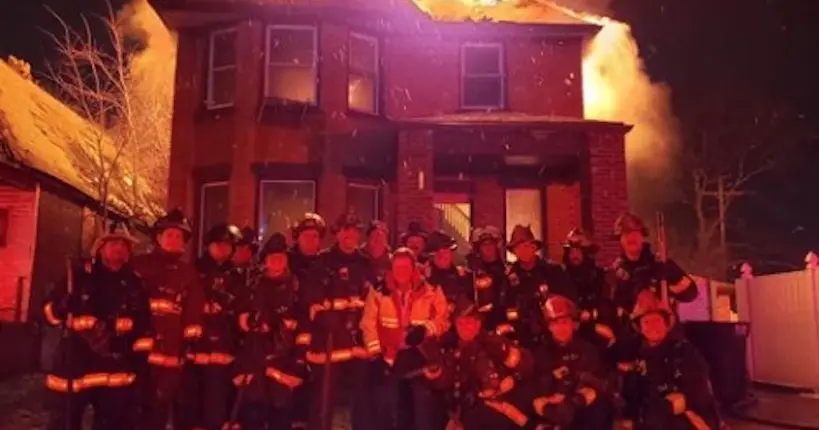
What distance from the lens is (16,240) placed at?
57.2ft

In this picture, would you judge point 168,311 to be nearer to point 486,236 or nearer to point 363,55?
point 486,236

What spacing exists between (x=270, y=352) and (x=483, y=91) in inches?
399

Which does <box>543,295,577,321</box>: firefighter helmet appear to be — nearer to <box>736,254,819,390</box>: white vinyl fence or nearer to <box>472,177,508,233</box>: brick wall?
<box>736,254,819,390</box>: white vinyl fence

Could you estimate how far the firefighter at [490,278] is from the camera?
7652 millimetres

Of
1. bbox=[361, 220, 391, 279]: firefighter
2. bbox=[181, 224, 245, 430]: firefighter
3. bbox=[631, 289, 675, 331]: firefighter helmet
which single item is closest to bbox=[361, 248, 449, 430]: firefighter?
bbox=[361, 220, 391, 279]: firefighter

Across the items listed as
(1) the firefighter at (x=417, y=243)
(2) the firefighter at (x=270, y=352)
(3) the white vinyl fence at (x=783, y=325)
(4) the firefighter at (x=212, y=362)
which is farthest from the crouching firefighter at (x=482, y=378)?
(3) the white vinyl fence at (x=783, y=325)

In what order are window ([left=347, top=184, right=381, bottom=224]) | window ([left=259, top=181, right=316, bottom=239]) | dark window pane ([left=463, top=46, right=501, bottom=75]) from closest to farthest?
window ([left=259, top=181, right=316, bottom=239])
window ([left=347, top=184, right=381, bottom=224])
dark window pane ([left=463, top=46, right=501, bottom=75])

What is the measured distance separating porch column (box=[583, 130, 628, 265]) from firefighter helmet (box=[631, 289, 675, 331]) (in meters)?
6.42

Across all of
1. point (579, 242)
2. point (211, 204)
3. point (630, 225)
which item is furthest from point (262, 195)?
point (630, 225)

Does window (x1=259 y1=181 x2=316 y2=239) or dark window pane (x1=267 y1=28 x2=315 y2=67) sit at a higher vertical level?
dark window pane (x1=267 y1=28 x2=315 y2=67)

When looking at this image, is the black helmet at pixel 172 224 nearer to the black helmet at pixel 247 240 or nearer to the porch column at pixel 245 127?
the black helmet at pixel 247 240

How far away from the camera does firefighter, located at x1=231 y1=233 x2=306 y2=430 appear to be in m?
6.87

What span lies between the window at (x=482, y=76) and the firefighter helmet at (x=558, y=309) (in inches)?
371

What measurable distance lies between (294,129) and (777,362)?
939 cm
